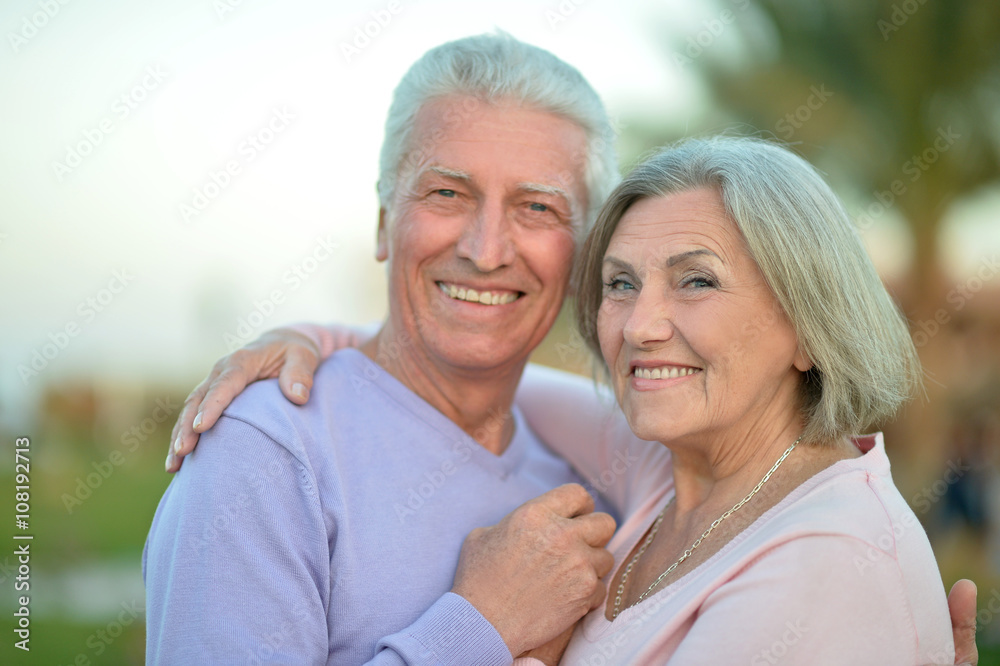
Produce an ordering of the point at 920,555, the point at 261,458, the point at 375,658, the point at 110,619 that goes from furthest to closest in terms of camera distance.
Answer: the point at 110,619 < the point at 261,458 < the point at 375,658 < the point at 920,555

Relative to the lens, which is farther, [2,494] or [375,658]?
[2,494]

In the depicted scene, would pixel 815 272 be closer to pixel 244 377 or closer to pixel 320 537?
pixel 320 537

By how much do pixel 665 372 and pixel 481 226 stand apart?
0.75m

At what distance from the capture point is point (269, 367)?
2.42 meters

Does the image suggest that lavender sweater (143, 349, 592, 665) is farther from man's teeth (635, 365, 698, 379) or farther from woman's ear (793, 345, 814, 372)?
woman's ear (793, 345, 814, 372)

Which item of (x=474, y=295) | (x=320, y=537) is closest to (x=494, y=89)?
(x=474, y=295)

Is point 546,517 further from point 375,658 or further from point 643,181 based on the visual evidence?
point 643,181

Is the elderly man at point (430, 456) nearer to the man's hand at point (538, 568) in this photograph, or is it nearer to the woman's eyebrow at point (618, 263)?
the man's hand at point (538, 568)

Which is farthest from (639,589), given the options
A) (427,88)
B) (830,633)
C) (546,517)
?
(427,88)

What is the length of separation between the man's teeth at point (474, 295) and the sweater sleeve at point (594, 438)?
499mm

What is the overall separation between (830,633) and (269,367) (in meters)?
1.67

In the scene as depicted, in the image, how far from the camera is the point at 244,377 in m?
2.30

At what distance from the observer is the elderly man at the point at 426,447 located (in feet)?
6.30

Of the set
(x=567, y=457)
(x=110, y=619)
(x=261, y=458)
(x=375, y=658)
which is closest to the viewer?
(x=375, y=658)
